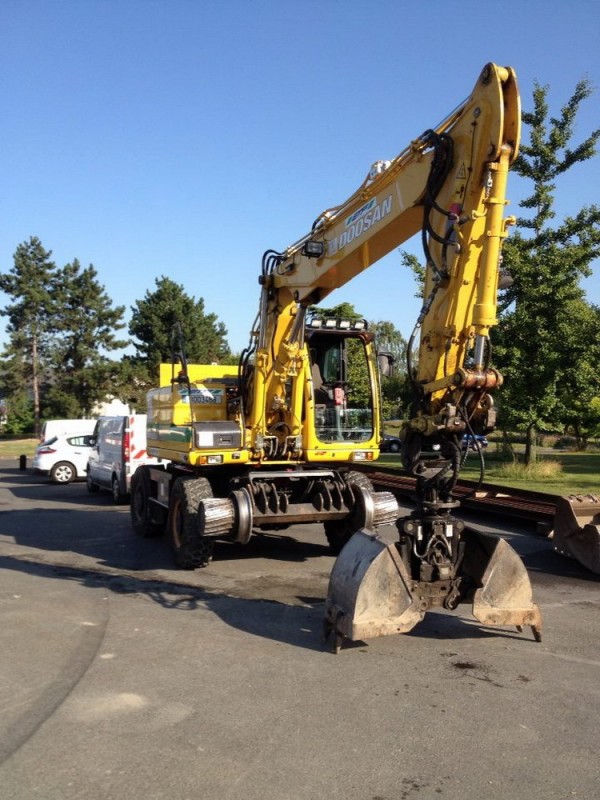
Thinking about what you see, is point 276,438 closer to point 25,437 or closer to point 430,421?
point 430,421

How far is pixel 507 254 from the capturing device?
1823 cm

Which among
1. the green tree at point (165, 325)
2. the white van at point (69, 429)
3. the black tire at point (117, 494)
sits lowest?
the black tire at point (117, 494)

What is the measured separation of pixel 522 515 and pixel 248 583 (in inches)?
215

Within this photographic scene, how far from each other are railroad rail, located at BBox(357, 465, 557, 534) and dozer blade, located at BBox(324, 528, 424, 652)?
4220 mm

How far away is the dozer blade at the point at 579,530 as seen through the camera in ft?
29.2

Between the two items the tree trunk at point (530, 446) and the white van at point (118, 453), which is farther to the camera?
the tree trunk at point (530, 446)

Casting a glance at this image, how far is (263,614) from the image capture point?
711cm

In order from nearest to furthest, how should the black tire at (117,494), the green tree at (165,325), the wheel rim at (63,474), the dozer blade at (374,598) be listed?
the dozer blade at (374,598), the black tire at (117,494), the wheel rim at (63,474), the green tree at (165,325)

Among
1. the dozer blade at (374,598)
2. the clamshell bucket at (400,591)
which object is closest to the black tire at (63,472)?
the clamshell bucket at (400,591)

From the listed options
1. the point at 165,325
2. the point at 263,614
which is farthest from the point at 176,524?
the point at 165,325

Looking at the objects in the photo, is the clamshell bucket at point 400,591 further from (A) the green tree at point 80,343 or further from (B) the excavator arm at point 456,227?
(A) the green tree at point 80,343

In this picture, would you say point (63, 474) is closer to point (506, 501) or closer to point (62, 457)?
point (62, 457)

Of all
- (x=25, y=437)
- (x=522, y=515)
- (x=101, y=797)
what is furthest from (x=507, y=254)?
(x=25, y=437)

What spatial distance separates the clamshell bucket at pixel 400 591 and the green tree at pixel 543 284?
41.5 ft
